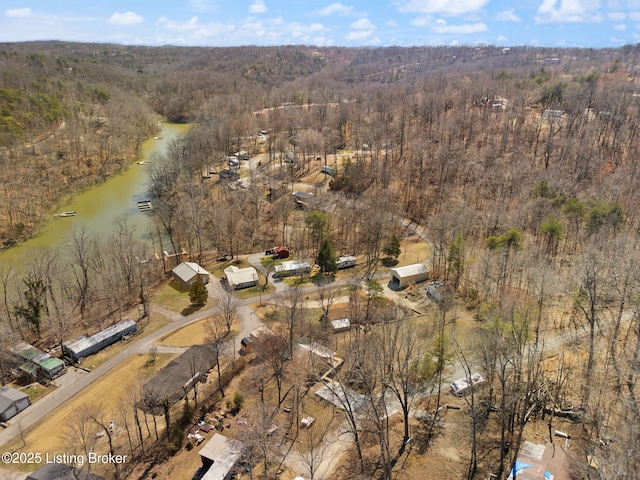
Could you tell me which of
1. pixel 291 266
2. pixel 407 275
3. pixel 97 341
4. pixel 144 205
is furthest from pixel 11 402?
pixel 144 205

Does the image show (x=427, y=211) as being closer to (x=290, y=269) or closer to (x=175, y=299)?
Answer: (x=290, y=269)

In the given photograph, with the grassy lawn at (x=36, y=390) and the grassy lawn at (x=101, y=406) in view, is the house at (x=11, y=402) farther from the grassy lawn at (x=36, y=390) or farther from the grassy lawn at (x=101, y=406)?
the grassy lawn at (x=101, y=406)

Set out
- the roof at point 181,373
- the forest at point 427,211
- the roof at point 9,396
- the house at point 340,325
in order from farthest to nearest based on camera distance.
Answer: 1. the house at point 340,325
2. the roof at point 181,373
3. the roof at point 9,396
4. the forest at point 427,211

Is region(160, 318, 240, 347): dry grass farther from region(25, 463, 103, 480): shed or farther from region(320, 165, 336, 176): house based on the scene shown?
region(320, 165, 336, 176): house

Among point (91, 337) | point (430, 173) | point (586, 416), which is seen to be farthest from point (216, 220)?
point (586, 416)

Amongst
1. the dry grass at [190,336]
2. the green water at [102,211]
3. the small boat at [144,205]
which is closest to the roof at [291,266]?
the dry grass at [190,336]
